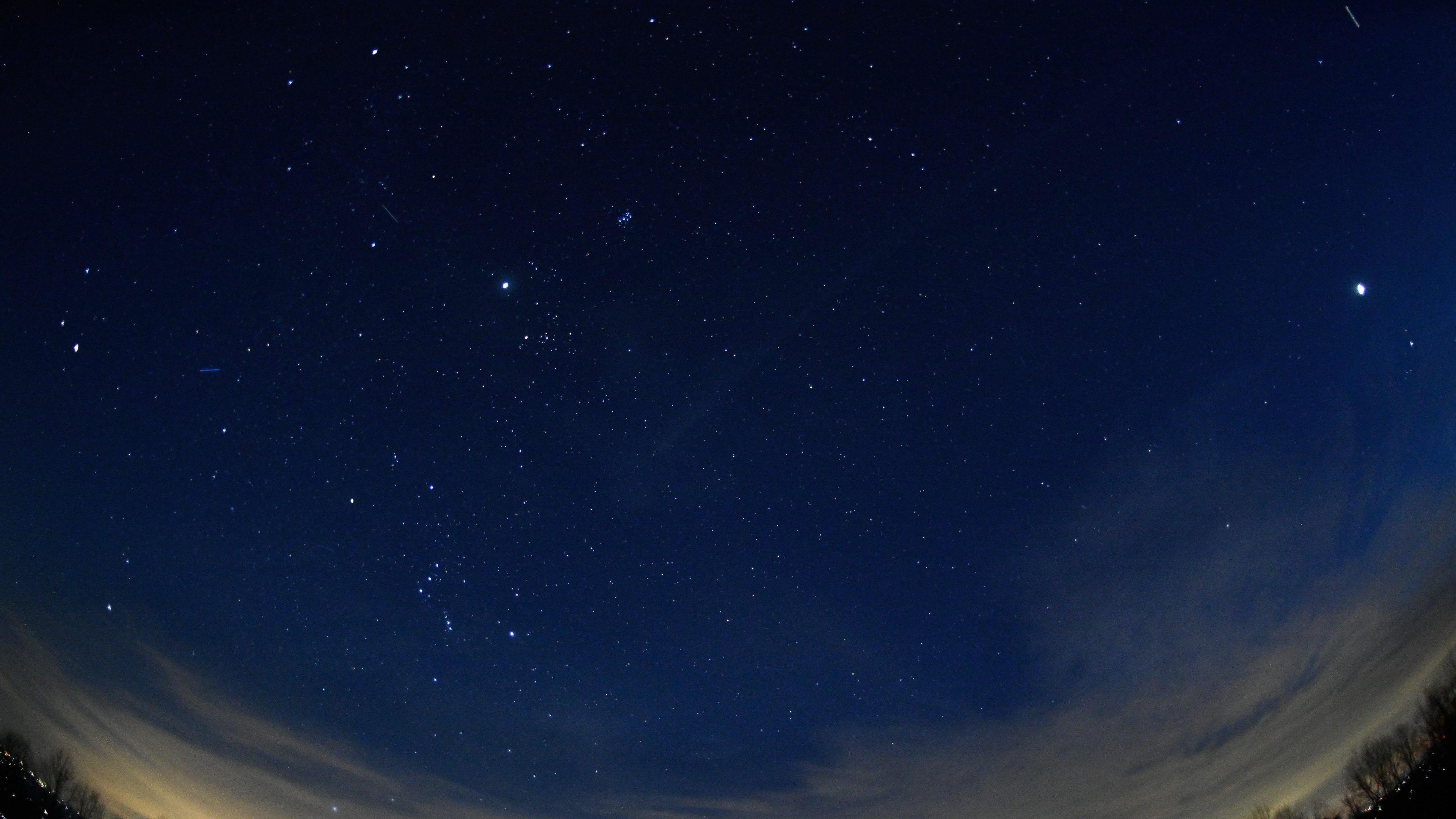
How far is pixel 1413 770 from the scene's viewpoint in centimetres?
3253

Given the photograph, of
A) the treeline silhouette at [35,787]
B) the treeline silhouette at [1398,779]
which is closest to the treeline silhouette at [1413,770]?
the treeline silhouette at [1398,779]

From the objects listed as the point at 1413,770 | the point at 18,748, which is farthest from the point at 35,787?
the point at 1413,770

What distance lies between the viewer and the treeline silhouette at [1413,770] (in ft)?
88.2

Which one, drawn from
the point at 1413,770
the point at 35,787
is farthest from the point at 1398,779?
the point at 35,787

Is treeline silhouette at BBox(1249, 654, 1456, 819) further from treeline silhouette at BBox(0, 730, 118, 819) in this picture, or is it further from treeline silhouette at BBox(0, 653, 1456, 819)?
treeline silhouette at BBox(0, 730, 118, 819)

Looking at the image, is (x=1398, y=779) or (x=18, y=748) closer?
(x=1398, y=779)

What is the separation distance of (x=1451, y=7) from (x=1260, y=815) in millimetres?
58953

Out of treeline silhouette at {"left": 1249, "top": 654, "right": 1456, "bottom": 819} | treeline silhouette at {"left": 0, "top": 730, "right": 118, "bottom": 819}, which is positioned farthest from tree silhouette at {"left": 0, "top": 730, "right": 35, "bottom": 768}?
treeline silhouette at {"left": 1249, "top": 654, "right": 1456, "bottom": 819}

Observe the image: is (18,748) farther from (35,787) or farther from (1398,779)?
(1398,779)

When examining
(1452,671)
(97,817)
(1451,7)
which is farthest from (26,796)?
(1452,671)

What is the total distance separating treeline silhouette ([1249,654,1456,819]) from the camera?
88.2 ft

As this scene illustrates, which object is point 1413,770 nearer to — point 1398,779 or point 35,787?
point 1398,779

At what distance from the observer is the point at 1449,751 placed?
29.2 meters

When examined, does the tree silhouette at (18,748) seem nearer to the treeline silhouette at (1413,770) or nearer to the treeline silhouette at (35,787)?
the treeline silhouette at (35,787)
